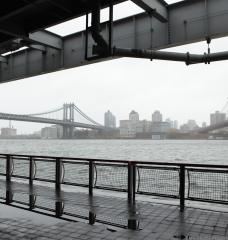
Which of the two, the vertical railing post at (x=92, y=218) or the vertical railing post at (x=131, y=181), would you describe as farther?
the vertical railing post at (x=131, y=181)

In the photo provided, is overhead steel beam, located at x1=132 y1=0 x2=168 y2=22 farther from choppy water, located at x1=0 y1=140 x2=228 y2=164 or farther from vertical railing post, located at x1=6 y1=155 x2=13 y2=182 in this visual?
choppy water, located at x1=0 y1=140 x2=228 y2=164

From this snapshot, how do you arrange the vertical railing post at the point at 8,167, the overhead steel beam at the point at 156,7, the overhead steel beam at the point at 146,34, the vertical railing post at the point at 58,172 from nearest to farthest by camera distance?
the overhead steel beam at the point at 156,7 → the overhead steel beam at the point at 146,34 → the vertical railing post at the point at 58,172 → the vertical railing post at the point at 8,167

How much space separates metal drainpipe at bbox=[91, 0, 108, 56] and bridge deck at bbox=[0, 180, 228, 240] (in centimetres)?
390

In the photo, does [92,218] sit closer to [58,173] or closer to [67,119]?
[58,173]

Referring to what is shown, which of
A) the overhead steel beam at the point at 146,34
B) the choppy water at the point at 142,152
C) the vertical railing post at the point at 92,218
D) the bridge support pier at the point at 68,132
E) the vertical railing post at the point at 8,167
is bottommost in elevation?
the choppy water at the point at 142,152

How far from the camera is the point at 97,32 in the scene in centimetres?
Answer: 798

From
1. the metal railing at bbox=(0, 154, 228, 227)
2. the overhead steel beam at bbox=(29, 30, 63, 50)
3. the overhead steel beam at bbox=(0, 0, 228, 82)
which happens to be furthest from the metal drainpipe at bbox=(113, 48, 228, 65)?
the overhead steel beam at bbox=(29, 30, 63, 50)

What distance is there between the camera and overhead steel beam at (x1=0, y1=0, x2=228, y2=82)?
9.30m

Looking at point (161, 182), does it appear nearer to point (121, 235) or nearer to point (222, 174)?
point (222, 174)

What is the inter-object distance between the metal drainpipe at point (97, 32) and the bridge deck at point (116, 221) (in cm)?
390

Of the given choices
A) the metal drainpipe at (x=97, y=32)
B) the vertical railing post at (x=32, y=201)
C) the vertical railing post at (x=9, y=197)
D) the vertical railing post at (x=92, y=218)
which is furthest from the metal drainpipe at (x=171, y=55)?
the vertical railing post at (x=9, y=197)

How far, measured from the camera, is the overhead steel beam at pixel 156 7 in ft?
28.2

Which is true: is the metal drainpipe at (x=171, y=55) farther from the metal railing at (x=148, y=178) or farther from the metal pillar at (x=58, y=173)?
the metal pillar at (x=58, y=173)

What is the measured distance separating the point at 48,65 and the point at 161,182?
7402mm
